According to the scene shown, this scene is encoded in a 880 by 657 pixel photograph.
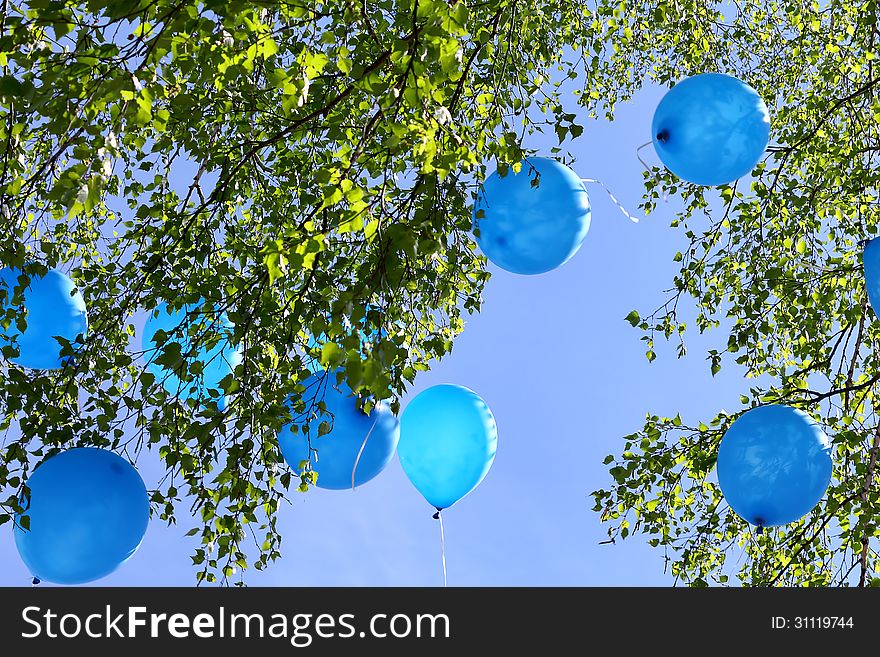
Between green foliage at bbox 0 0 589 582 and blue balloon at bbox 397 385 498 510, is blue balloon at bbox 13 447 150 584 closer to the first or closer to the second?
green foliage at bbox 0 0 589 582

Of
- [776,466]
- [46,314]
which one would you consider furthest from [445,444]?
[46,314]

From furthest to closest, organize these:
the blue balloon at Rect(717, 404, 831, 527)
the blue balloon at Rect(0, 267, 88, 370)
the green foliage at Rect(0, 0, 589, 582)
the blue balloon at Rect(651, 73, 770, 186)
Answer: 1. the blue balloon at Rect(0, 267, 88, 370)
2. the blue balloon at Rect(651, 73, 770, 186)
3. the blue balloon at Rect(717, 404, 831, 527)
4. the green foliage at Rect(0, 0, 589, 582)

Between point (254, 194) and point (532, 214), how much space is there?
2.48 m

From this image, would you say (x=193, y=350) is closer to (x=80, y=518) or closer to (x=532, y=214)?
(x=80, y=518)

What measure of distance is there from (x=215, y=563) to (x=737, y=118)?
294cm

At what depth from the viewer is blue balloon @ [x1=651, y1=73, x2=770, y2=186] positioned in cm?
339

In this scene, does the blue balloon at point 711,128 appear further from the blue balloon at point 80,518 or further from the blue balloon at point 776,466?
the blue balloon at point 80,518

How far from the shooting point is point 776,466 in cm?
324

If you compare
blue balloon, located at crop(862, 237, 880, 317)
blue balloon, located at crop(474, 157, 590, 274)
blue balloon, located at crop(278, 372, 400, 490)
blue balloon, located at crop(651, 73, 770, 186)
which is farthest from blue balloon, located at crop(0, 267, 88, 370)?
blue balloon, located at crop(862, 237, 880, 317)

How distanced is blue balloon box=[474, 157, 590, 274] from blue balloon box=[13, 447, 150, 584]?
1.72 m

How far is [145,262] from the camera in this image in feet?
12.9
